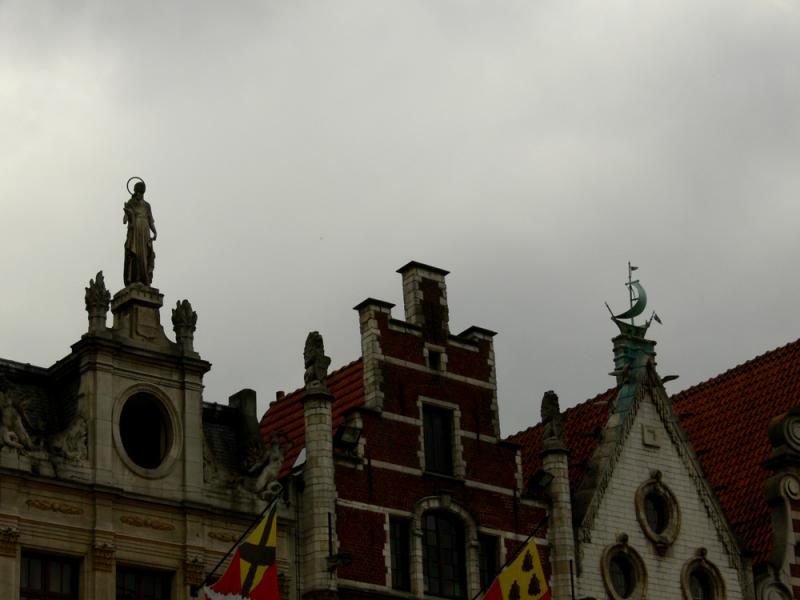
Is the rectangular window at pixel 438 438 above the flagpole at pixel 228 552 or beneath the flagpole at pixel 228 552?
above

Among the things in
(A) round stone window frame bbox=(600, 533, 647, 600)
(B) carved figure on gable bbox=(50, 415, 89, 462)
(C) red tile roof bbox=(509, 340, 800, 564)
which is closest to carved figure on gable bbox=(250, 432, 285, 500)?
(B) carved figure on gable bbox=(50, 415, 89, 462)

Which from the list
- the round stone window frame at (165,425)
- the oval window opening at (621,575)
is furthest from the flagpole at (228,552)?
the oval window opening at (621,575)

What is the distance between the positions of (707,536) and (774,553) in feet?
6.50

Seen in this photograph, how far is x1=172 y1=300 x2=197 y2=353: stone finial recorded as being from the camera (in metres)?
42.7

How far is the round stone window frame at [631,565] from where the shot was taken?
→ 155ft

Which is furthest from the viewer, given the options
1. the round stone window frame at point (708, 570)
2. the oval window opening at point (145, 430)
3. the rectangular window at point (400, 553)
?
the round stone window frame at point (708, 570)

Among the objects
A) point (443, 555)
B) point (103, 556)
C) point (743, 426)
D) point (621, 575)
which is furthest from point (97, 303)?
point (743, 426)

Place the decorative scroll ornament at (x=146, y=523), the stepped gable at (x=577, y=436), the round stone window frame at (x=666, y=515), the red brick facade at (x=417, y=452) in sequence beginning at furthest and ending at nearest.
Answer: the stepped gable at (x=577, y=436) < the round stone window frame at (x=666, y=515) < the red brick facade at (x=417, y=452) < the decorative scroll ornament at (x=146, y=523)

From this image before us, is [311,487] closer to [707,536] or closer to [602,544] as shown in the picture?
[602,544]

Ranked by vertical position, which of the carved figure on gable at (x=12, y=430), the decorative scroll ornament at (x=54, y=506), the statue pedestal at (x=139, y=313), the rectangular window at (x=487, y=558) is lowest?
the decorative scroll ornament at (x=54, y=506)

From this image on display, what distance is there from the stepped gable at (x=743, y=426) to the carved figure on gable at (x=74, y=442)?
16.7 metres

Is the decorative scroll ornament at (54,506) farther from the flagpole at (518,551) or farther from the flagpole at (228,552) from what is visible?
the flagpole at (518,551)

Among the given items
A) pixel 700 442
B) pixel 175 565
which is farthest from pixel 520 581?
pixel 700 442

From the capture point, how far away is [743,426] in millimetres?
55188
